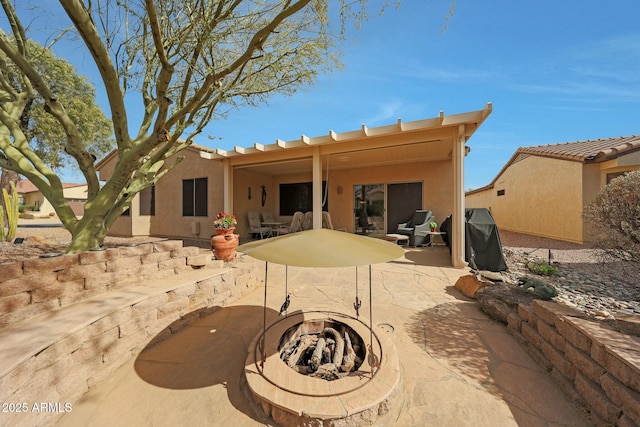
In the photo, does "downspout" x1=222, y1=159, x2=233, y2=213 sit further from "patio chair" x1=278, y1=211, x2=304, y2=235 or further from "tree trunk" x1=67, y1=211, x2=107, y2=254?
"tree trunk" x1=67, y1=211, x2=107, y2=254

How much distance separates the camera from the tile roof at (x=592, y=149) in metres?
7.00

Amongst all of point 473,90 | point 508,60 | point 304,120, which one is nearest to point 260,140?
point 304,120

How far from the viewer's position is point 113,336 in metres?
2.20

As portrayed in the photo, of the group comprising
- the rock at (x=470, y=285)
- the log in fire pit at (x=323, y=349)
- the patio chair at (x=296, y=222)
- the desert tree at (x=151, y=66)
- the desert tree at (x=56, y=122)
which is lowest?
the log in fire pit at (x=323, y=349)

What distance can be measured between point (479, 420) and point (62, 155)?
20837 millimetres

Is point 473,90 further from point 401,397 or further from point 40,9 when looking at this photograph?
point 40,9

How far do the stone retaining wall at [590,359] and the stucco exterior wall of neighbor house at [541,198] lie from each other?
816cm

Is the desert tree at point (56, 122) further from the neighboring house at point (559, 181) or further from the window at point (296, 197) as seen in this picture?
the neighboring house at point (559, 181)

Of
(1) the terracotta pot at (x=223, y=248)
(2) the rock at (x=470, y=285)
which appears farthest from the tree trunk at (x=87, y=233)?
(2) the rock at (x=470, y=285)

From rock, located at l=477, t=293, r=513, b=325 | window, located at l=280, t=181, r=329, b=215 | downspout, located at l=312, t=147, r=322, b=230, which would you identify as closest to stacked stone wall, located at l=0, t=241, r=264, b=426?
downspout, located at l=312, t=147, r=322, b=230

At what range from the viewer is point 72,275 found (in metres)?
2.42

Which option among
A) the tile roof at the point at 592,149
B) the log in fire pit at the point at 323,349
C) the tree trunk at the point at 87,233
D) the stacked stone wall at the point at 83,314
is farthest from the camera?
the tile roof at the point at 592,149

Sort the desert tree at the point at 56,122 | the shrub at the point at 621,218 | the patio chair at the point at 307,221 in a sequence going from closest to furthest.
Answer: the shrub at the point at 621,218 → the patio chair at the point at 307,221 → the desert tree at the point at 56,122

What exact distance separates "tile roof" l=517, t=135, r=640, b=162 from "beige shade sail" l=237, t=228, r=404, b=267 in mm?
9805
